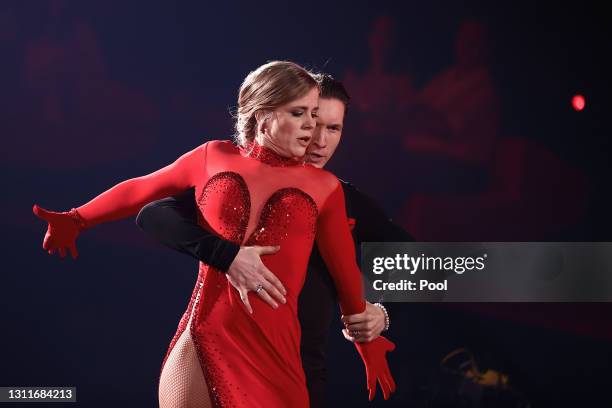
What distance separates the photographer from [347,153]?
380 cm

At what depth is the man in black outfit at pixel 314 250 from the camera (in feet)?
5.78

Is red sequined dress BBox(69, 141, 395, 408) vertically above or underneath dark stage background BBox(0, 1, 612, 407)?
underneath

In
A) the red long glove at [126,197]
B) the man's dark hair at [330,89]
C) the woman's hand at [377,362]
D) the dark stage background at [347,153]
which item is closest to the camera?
the red long glove at [126,197]

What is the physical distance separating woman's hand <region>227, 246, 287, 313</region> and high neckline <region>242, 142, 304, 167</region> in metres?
0.22

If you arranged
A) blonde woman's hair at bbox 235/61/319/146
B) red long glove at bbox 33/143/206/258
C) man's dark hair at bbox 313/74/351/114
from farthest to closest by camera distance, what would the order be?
man's dark hair at bbox 313/74/351/114
red long glove at bbox 33/143/206/258
blonde woman's hair at bbox 235/61/319/146

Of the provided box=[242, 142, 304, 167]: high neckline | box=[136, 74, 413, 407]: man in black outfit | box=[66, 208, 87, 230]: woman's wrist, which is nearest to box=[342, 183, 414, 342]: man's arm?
box=[136, 74, 413, 407]: man in black outfit

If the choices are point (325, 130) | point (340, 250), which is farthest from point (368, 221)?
point (340, 250)

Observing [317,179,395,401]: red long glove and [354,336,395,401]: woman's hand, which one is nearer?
[317,179,395,401]: red long glove

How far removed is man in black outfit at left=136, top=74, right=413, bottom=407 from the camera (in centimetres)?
176

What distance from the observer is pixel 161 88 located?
146 inches

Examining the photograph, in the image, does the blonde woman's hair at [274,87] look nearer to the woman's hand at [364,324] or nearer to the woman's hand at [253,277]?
the woman's hand at [253,277]

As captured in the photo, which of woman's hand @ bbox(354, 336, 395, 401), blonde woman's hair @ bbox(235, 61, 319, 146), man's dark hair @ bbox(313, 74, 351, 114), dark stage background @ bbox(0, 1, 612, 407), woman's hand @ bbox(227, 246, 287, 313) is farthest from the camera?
dark stage background @ bbox(0, 1, 612, 407)

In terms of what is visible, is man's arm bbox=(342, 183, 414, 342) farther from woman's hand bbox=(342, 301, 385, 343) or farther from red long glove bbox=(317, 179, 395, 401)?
red long glove bbox=(317, 179, 395, 401)

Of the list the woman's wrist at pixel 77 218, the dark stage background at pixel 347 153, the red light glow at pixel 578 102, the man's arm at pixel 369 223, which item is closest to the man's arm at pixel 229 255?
the woman's wrist at pixel 77 218
